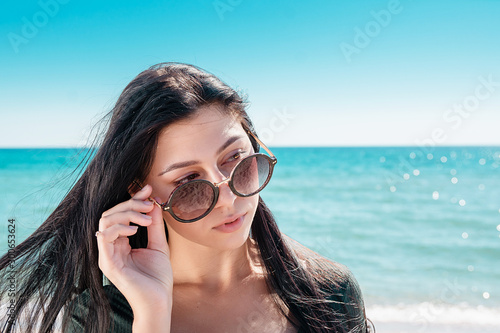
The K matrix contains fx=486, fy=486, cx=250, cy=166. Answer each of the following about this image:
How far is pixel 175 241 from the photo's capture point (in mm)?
2434

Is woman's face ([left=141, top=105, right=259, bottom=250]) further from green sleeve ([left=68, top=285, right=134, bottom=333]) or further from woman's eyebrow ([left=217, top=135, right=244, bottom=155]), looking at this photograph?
green sleeve ([left=68, top=285, right=134, bottom=333])

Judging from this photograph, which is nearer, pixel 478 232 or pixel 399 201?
pixel 478 232

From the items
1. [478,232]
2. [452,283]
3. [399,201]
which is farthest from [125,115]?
[399,201]

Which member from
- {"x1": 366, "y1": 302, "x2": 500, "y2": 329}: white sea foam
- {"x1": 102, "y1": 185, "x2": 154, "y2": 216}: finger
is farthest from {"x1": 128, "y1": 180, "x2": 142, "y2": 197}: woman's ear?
{"x1": 366, "y1": 302, "x2": 500, "y2": 329}: white sea foam

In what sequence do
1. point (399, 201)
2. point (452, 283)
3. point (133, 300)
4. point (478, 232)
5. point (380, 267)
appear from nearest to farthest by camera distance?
point (133, 300)
point (452, 283)
point (380, 267)
point (478, 232)
point (399, 201)

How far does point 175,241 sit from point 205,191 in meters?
0.47

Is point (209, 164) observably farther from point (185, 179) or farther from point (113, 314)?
point (113, 314)

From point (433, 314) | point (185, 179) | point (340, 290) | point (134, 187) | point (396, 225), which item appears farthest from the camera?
point (396, 225)

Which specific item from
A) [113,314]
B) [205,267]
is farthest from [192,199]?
[113,314]

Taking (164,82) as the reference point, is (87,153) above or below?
below

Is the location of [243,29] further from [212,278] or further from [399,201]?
[212,278]

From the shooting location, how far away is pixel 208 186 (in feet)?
6.82

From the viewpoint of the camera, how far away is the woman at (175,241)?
6.84 ft

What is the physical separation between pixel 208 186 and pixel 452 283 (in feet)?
27.2
